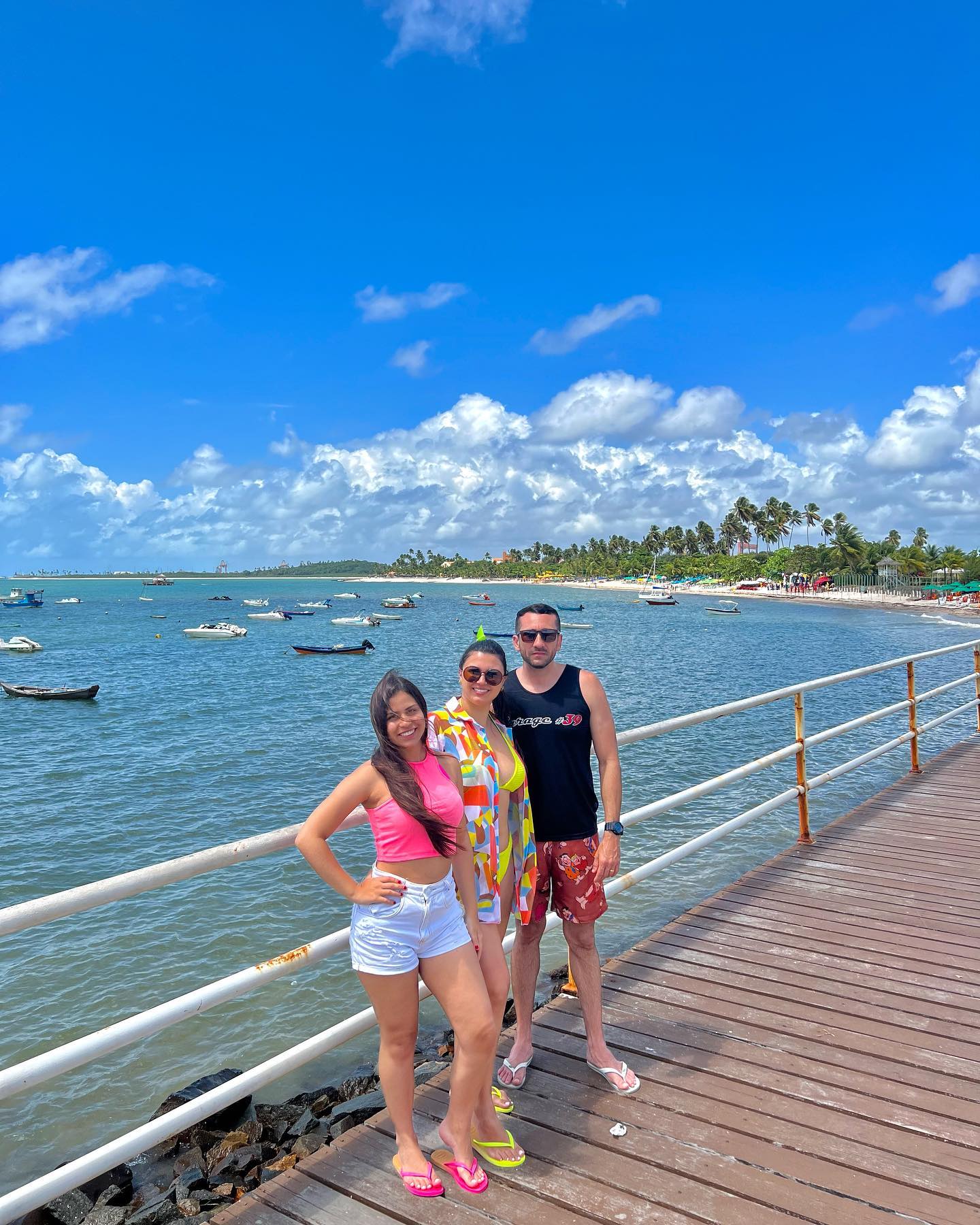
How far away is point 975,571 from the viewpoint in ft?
336

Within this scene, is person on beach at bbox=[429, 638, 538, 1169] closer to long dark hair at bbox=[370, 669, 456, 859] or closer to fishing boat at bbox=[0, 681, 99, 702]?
long dark hair at bbox=[370, 669, 456, 859]

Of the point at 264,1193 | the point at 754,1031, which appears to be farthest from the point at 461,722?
the point at 754,1031

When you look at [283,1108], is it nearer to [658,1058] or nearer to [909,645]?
[658,1058]

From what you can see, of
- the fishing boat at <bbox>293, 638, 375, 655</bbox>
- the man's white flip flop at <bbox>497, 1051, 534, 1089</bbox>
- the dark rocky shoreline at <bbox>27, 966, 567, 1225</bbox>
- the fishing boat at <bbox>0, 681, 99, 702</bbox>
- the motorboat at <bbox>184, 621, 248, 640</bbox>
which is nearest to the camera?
the man's white flip flop at <bbox>497, 1051, 534, 1089</bbox>

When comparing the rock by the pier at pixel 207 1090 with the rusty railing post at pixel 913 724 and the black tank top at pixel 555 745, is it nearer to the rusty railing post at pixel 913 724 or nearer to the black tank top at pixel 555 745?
the black tank top at pixel 555 745

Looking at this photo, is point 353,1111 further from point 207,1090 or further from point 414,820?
point 414,820

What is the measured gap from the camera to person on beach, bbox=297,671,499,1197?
99.5 inches

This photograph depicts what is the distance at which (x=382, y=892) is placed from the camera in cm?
252

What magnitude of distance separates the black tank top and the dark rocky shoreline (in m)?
1.51

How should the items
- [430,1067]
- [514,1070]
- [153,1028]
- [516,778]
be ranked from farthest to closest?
[430,1067] → [514,1070] → [516,778] → [153,1028]

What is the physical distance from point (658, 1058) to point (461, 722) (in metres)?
1.73

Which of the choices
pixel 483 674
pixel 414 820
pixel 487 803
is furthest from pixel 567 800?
pixel 414 820

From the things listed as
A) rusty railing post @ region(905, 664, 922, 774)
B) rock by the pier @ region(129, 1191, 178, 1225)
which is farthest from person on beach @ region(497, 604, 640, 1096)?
rusty railing post @ region(905, 664, 922, 774)

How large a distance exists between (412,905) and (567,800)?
817 mm
